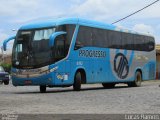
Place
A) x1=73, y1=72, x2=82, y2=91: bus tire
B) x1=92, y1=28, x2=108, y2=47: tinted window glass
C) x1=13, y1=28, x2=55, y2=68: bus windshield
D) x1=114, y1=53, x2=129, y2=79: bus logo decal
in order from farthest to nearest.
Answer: x1=114, y1=53, x2=129, y2=79: bus logo decal, x1=92, y1=28, x2=108, y2=47: tinted window glass, x1=73, y1=72, x2=82, y2=91: bus tire, x1=13, y1=28, x2=55, y2=68: bus windshield

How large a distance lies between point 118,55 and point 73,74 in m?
5.81

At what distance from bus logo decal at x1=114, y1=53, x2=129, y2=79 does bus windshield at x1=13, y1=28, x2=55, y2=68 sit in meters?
6.96

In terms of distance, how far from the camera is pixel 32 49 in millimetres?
24203

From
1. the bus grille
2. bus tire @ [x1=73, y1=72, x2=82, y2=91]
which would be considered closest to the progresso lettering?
bus tire @ [x1=73, y1=72, x2=82, y2=91]

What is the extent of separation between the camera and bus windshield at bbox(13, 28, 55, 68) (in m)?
23.9

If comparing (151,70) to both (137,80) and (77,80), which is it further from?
(77,80)

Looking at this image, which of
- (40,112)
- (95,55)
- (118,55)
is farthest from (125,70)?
(40,112)

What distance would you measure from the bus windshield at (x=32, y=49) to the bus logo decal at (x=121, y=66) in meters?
6.96

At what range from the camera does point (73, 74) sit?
992 inches

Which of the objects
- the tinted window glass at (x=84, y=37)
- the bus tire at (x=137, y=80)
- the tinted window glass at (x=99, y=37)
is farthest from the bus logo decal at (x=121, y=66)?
the tinted window glass at (x=84, y=37)

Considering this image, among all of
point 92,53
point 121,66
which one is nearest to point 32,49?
point 92,53

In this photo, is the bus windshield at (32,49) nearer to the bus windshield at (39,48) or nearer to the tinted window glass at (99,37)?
the bus windshield at (39,48)

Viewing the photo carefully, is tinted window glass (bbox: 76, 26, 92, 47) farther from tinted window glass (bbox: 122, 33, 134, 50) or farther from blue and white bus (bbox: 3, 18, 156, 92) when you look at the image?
tinted window glass (bbox: 122, 33, 134, 50)

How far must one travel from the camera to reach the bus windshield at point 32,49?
23.9 metres
